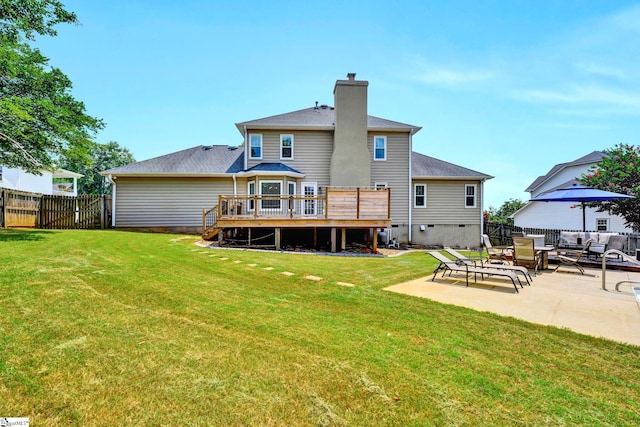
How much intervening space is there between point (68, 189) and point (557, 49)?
42173mm

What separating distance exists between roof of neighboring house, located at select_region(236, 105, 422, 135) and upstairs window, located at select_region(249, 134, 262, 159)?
59 cm

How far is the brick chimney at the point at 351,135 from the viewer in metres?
15.5

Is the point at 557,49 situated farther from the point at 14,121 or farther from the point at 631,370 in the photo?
the point at 14,121

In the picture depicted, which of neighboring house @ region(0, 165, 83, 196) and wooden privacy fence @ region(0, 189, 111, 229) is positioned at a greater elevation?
neighboring house @ region(0, 165, 83, 196)

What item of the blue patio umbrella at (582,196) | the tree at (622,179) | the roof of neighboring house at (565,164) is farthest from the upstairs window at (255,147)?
the roof of neighboring house at (565,164)

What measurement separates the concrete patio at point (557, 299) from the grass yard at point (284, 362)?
18.1 inches

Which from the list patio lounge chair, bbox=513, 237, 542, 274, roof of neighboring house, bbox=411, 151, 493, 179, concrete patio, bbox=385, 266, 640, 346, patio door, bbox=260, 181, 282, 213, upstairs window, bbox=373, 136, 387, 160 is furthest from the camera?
roof of neighboring house, bbox=411, 151, 493, 179

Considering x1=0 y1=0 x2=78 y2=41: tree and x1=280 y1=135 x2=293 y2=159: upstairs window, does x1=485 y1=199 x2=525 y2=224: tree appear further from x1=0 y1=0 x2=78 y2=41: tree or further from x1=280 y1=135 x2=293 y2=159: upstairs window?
x1=0 y1=0 x2=78 y2=41: tree

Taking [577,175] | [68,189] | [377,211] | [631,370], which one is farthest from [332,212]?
[68,189]

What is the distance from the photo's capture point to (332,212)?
12039 mm

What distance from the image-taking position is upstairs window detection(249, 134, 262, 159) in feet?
52.8

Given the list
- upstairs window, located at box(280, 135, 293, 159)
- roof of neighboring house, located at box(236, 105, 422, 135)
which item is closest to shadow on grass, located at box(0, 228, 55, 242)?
roof of neighboring house, located at box(236, 105, 422, 135)

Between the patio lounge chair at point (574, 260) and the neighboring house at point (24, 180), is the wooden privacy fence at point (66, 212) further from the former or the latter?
the patio lounge chair at point (574, 260)

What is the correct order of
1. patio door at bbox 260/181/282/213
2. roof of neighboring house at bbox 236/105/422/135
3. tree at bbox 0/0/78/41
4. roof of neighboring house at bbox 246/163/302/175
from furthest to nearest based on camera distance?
roof of neighboring house at bbox 236/105/422/135 → roof of neighboring house at bbox 246/163/302/175 → patio door at bbox 260/181/282/213 → tree at bbox 0/0/78/41
